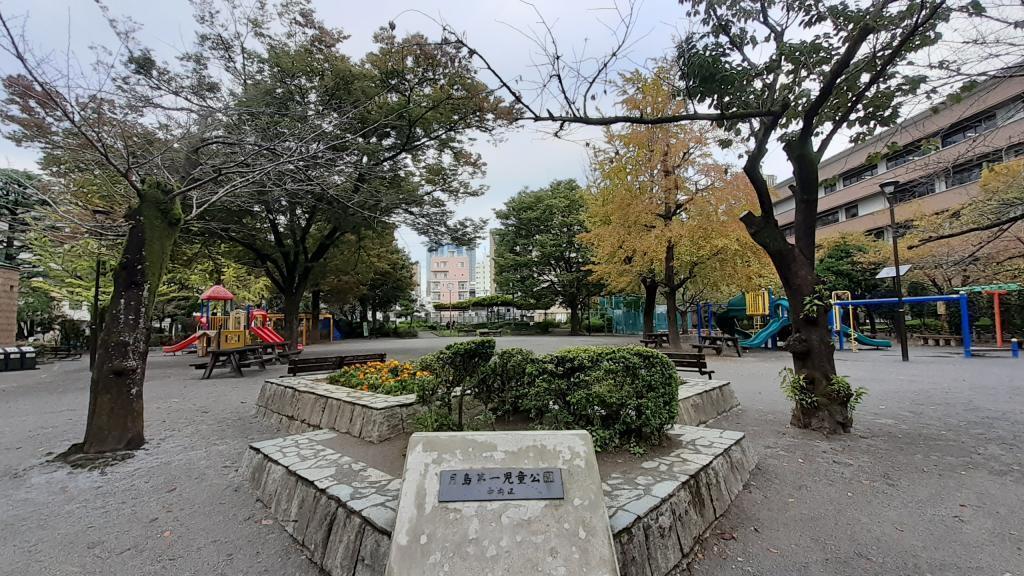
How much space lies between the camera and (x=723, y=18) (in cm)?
548

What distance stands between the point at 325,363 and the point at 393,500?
5.86m

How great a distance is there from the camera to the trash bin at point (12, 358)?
13.9 meters

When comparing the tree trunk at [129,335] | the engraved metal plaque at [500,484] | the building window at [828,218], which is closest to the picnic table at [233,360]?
the tree trunk at [129,335]

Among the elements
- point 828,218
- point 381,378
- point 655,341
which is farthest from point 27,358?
point 828,218

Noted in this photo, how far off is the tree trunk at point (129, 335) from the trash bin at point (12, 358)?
1393 cm

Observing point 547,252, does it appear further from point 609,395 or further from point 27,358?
point 609,395

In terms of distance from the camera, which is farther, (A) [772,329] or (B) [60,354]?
(B) [60,354]

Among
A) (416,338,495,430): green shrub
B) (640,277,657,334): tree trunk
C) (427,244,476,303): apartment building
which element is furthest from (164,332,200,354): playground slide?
(427,244,476,303): apartment building

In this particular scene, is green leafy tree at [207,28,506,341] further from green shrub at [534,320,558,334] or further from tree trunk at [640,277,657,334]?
green shrub at [534,320,558,334]

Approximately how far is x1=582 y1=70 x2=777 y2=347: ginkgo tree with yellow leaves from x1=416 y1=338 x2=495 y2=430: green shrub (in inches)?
398

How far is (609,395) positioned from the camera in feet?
13.0

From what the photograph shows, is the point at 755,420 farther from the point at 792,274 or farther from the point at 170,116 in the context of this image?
the point at 170,116

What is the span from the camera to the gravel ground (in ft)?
9.28

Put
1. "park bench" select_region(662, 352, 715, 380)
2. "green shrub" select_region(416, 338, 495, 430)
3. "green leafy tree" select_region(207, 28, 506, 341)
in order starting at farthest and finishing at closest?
"green leafy tree" select_region(207, 28, 506, 341) < "park bench" select_region(662, 352, 715, 380) < "green shrub" select_region(416, 338, 495, 430)
